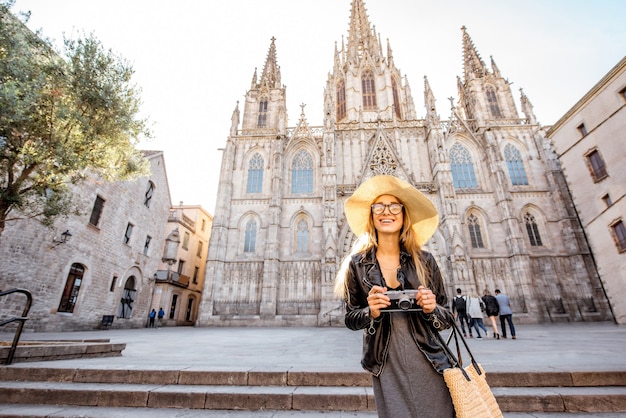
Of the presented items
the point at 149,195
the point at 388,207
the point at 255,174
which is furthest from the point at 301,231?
the point at 388,207

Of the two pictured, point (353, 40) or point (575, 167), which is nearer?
point (575, 167)

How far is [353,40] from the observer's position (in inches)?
1332

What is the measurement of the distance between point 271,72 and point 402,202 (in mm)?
31188

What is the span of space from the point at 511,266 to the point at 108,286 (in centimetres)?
2506

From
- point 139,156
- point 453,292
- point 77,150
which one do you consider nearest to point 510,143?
point 453,292

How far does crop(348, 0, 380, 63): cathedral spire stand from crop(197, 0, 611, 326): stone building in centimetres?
795

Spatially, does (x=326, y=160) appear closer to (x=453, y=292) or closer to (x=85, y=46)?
(x=453, y=292)

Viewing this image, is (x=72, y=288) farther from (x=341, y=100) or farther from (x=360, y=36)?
(x=360, y=36)

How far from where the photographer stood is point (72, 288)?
1320 cm

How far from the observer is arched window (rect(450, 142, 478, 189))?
22.0 m

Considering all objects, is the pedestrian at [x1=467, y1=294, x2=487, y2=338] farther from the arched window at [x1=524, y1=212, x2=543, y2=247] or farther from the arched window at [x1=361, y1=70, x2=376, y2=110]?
the arched window at [x1=361, y1=70, x2=376, y2=110]

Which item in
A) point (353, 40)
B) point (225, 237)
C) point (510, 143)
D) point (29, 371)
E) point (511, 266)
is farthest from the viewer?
point (353, 40)

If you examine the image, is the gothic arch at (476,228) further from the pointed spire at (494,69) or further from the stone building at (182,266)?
the stone building at (182,266)

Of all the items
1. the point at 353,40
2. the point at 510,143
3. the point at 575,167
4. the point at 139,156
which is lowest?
the point at 139,156
